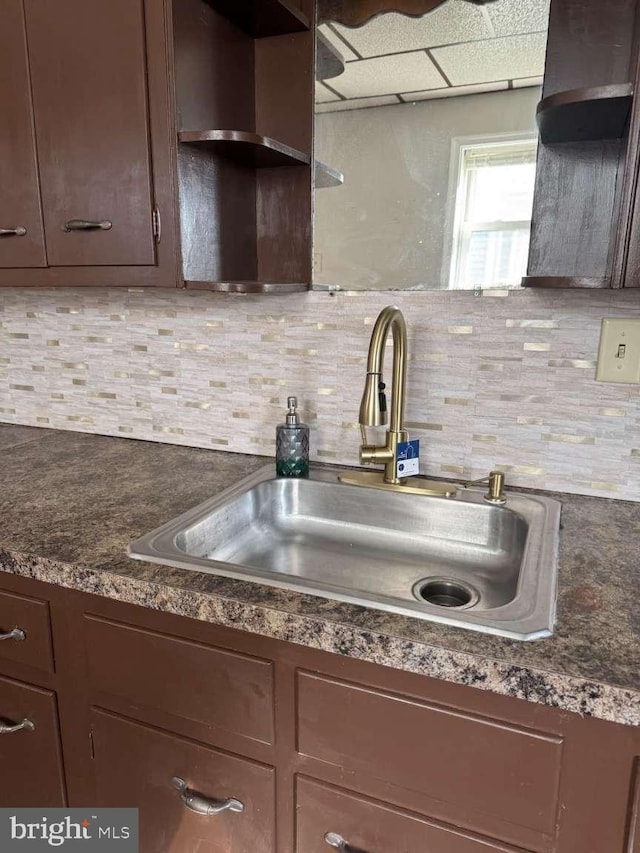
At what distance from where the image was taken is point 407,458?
3.79 feet

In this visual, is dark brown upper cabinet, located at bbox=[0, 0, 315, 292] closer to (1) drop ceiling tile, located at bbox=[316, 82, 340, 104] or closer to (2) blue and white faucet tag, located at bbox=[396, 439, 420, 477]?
(1) drop ceiling tile, located at bbox=[316, 82, 340, 104]

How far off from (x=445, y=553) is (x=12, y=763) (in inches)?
34.2

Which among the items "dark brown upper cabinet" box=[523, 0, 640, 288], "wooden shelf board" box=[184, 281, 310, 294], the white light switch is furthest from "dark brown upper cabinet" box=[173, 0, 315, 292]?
the white light switch

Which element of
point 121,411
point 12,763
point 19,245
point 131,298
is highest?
point 19,245

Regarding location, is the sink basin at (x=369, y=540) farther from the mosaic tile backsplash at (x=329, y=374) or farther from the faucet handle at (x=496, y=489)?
the mosaic tile backsplash at (x=329, y=374)

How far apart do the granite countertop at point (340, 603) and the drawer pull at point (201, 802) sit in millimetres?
291

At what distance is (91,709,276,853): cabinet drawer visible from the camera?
791mm

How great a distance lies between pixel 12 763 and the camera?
3.29ft

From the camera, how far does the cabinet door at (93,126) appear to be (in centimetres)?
98

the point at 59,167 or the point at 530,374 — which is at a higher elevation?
the point at 59,167

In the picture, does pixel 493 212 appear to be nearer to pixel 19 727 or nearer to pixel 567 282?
pixel 567 282

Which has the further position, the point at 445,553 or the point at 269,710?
the point at 445,553

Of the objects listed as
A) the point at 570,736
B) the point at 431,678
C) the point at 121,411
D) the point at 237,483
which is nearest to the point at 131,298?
the point at 121,411

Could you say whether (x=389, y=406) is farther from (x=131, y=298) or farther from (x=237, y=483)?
(x=131, y=298)
